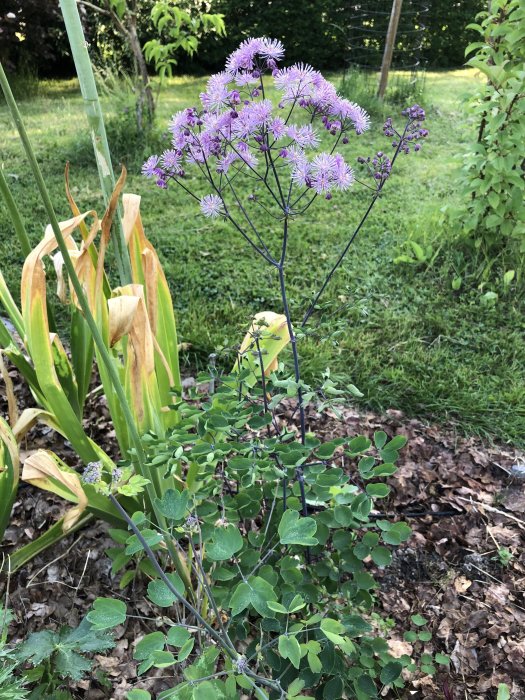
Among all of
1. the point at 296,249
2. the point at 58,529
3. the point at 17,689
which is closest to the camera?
the point at 17,689

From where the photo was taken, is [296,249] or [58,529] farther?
[296,249]

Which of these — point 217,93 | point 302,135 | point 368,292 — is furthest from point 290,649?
point 368,292

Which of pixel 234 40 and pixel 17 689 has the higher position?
pixel 17 689

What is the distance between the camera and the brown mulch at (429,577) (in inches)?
54.4

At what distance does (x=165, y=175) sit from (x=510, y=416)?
166 cm

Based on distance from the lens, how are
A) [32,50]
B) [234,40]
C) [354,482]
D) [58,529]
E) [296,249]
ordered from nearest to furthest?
[58,529] → [354,482] → [296,249] → [32,50] → [234,40]

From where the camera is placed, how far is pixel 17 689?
0.91 metres

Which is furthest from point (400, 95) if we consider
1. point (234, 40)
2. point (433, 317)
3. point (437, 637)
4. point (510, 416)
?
point (437, 637)

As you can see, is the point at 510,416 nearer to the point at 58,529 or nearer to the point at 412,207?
the point at 58,529

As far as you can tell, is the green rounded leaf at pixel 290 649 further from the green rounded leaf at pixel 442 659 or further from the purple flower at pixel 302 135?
the purple flower at pixel 302 135

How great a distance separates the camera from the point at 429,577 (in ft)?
5.30

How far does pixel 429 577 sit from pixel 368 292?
5.45ft

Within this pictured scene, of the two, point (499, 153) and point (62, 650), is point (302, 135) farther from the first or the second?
point (499, 153)

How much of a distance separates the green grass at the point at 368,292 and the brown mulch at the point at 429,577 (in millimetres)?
368
